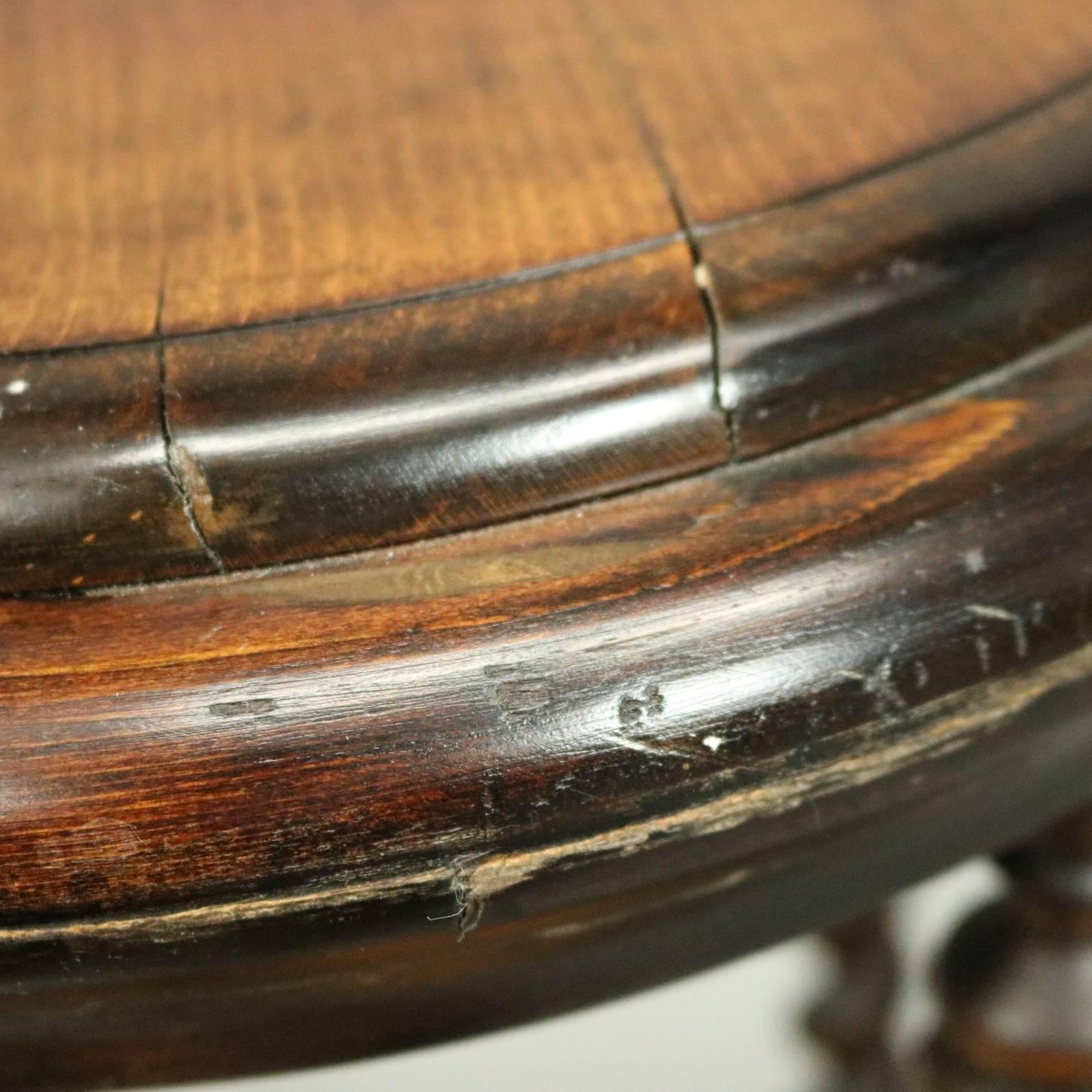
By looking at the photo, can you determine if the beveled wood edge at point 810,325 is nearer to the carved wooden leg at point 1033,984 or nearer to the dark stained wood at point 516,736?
the dark stained wood at point 516,736

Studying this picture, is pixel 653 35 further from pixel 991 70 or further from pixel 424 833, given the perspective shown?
pixel 424 833

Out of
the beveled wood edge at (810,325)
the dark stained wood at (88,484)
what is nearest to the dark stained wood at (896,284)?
the beveled wood edge at (810,325)

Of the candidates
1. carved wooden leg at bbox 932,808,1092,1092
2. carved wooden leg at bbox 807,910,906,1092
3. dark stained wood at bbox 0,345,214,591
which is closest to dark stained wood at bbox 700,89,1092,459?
dark stained wood at bbox 0,345,214,591

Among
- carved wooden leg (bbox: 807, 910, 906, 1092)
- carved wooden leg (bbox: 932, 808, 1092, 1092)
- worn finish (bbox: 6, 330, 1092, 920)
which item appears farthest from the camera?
carved wooden leg (bbox: 807, 910, 906, 1092)

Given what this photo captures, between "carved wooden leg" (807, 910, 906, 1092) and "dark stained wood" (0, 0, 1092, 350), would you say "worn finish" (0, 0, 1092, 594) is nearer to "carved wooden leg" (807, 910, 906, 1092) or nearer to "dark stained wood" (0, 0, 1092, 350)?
"dark stained wood" (0, 0, 1092, 350)

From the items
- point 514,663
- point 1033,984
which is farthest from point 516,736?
point 1033,984

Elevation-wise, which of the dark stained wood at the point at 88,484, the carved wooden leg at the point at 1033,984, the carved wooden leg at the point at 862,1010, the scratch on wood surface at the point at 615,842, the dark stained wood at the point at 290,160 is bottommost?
the carved wooden leg at the point at 862,1010

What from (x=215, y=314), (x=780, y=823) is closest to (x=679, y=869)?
(x=780, y=823)
